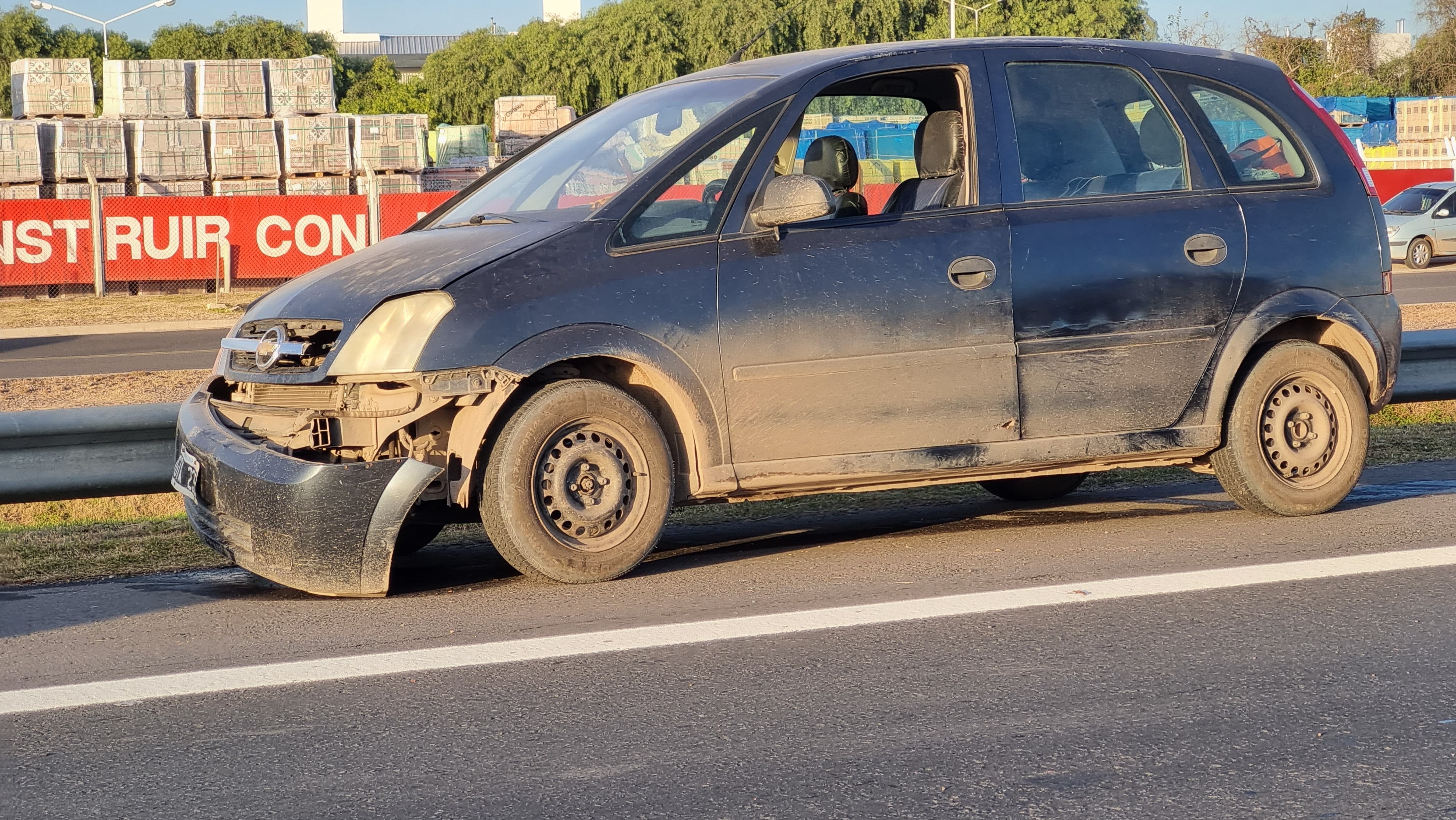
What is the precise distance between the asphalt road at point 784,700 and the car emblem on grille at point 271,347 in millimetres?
813

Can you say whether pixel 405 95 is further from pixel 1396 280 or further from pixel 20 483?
pixel 20 483

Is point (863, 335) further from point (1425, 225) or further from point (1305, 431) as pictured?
point (1425, 225)

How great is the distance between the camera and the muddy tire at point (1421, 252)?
93.6 ft

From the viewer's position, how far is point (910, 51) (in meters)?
6.00

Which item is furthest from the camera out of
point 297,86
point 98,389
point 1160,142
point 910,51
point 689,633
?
point 297,86

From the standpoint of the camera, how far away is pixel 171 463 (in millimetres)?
6547

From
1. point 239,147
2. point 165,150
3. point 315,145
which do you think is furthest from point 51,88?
point 315,145

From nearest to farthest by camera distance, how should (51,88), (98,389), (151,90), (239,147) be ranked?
(98,389)
(239,147)
(151,90)
(51,88)

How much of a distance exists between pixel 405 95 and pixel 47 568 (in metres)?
74.4

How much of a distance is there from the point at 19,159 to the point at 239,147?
3.67m

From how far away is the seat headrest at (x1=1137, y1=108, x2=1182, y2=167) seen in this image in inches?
244

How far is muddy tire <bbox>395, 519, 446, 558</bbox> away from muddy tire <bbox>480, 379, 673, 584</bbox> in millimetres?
846

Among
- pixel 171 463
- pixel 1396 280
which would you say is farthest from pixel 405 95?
pixel 171 463

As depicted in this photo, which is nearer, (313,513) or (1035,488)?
(313,513)
